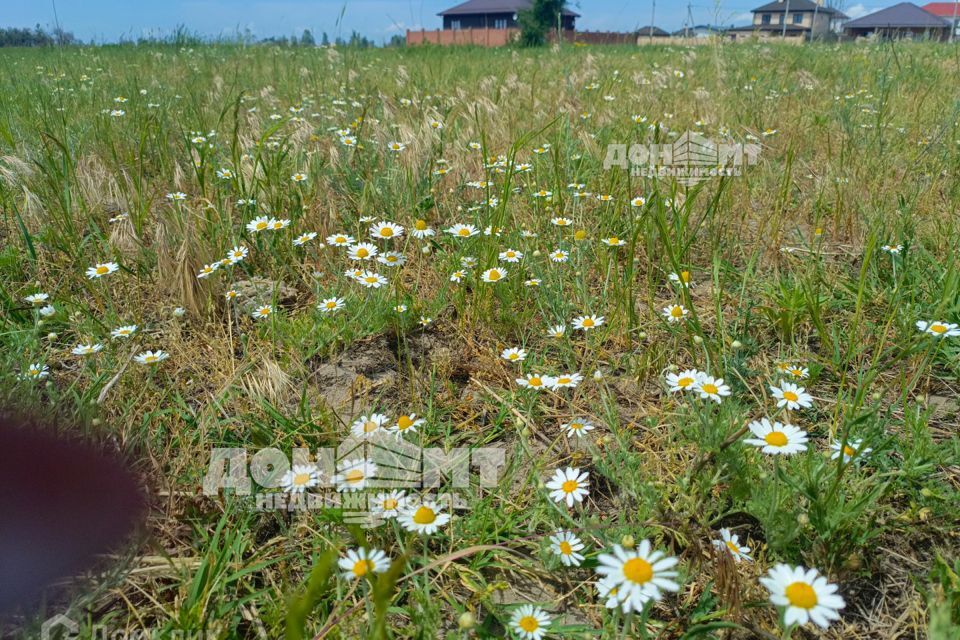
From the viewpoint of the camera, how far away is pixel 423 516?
1172 millimetres

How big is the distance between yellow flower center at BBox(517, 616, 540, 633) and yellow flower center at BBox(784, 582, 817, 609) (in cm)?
43

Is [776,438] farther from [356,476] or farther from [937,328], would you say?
[356,476]

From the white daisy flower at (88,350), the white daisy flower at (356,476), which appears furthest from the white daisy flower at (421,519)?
the white daisy flower at (88,350)

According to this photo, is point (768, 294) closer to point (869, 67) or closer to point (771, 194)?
point (771, 194)

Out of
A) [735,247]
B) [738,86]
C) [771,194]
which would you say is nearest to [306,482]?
[735,247]

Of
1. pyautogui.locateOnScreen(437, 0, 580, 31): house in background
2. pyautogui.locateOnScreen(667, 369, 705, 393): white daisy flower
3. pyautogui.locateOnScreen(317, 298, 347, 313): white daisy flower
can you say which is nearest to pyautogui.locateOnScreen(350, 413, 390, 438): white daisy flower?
pyautogui.locateOnScreen(317, 298, 347, 313): white daisy flower

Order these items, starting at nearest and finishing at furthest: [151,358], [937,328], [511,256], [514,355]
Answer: [937,328], [151,358], [514,355], [511,256]

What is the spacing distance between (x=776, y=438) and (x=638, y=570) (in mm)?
501

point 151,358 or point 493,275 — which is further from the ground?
point 493,275

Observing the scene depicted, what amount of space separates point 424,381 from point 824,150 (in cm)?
303

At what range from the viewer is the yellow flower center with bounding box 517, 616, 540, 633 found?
3.52 feet

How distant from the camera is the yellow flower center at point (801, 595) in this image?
891 millimetres

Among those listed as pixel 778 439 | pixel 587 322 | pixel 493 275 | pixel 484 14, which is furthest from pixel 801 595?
pixel 484 14

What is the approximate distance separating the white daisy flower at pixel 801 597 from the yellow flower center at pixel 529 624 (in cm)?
41
